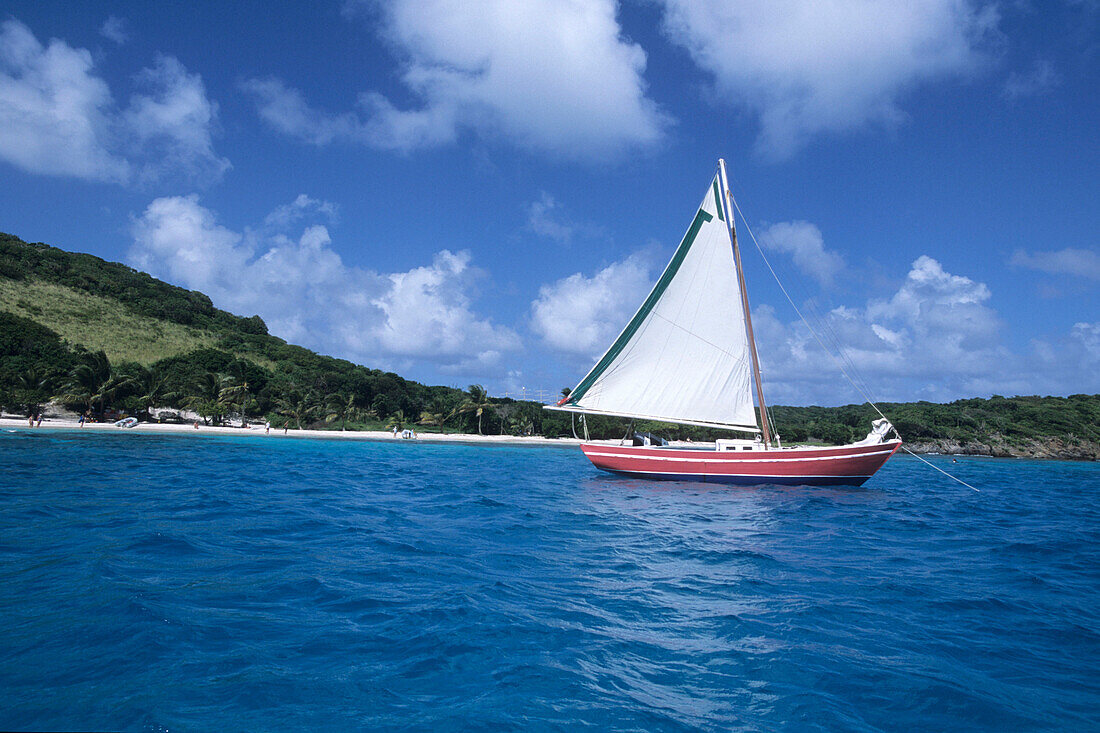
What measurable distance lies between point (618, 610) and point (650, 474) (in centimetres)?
1539

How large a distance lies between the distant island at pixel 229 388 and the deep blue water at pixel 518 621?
4087 cm

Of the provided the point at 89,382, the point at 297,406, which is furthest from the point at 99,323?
the point at 297,406

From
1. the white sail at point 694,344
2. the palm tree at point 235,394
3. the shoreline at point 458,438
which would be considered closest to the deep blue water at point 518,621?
the white sail at point 694,344

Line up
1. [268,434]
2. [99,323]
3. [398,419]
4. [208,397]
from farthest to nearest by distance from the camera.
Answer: [398,419], [99,323], [208,397], [268,434]

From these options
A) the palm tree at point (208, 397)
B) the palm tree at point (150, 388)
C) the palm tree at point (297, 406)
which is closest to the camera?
the palm tree at point (150, 388)

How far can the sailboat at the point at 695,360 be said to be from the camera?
21109 mm

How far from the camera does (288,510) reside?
12281 millimetres

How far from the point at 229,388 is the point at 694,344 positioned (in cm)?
4648

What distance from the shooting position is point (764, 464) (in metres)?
19.8

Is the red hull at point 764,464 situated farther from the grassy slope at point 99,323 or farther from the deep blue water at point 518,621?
the grassy slope at point 99,323

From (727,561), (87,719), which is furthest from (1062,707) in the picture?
(87,719)

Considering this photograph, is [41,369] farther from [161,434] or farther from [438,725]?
[438,725]

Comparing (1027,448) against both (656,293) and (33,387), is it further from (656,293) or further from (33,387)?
(33,387)

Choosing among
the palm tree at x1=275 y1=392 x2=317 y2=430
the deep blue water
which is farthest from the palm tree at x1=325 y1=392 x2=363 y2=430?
the deep blue water
